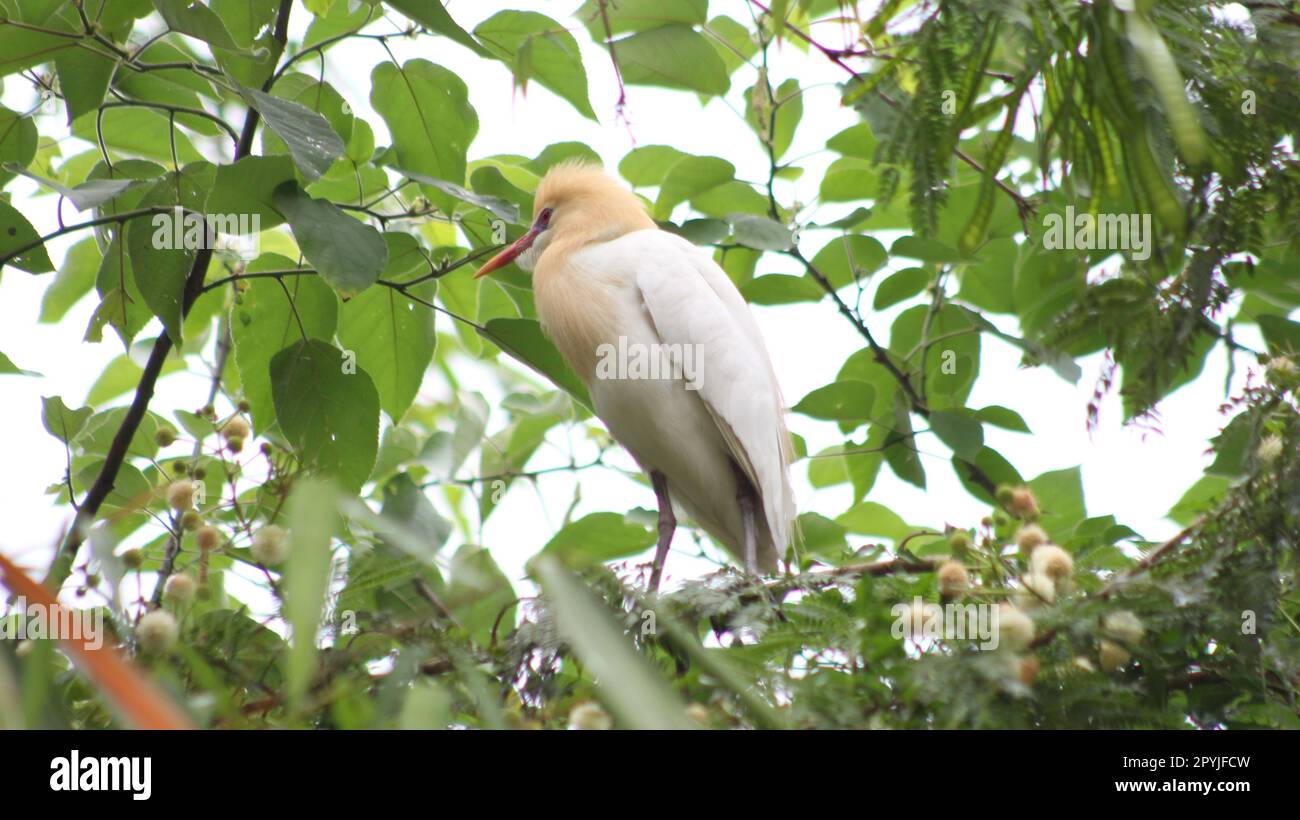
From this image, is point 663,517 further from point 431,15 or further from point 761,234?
point 431,15

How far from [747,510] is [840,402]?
1.95ft

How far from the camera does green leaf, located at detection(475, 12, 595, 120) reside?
2.12 metres

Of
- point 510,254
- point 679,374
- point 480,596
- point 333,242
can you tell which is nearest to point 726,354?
point 679,374

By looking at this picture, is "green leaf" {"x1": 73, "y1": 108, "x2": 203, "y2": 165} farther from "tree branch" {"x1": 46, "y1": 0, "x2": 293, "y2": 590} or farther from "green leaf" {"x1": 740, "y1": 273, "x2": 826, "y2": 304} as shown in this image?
"green leaf" {"x1": 740, "y1": 273, "x2": 826, "y2": 304}

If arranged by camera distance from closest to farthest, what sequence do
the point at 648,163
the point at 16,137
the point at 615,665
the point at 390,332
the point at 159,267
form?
the point at 615,665 < the point at 159,267 < the point at 16,137 < the point at 390,332 < the point at 648,163

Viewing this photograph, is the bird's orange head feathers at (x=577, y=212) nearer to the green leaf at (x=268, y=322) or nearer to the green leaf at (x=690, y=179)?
the green leaf at (x=690, y=179)

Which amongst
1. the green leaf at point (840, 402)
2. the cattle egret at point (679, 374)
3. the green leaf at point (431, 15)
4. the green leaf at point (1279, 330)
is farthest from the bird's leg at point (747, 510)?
the green leaf at point (431, 15)

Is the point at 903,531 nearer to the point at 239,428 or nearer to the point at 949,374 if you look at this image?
the point at 949,374

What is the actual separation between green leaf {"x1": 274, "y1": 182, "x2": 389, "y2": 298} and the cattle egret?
35.0 inches

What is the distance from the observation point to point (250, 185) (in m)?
1.66

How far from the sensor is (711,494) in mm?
2949

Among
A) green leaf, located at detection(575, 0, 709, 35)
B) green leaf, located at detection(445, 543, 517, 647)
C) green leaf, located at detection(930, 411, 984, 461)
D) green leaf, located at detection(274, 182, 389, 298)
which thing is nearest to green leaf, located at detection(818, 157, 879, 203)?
green leaf, located at detection(575, 0, 709, 35)
